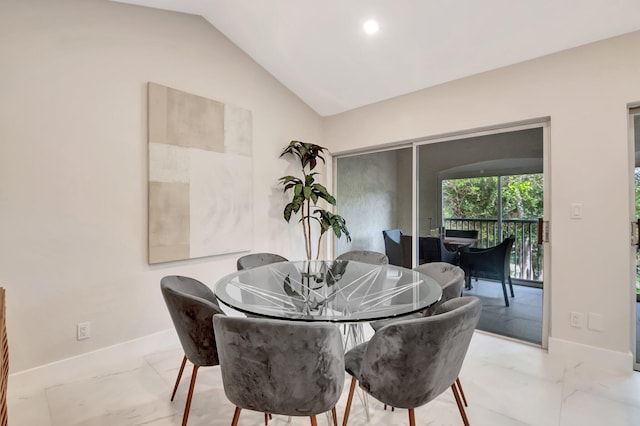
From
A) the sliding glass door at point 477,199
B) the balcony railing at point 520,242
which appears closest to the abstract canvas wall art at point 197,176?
the sliding glass door at point 477,199

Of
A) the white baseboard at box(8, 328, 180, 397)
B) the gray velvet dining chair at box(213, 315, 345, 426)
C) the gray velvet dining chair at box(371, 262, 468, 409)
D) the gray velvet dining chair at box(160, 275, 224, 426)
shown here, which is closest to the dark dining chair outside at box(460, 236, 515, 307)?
the gray velvet dining chair at box(371, 262, 468, 409)

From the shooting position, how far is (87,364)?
2439 millimetres

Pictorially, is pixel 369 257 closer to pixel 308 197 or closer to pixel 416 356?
pixel 308 197

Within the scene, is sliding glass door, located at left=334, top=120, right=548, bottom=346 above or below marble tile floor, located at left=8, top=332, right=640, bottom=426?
above

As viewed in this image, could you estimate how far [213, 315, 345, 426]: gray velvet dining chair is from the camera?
47.0 inches

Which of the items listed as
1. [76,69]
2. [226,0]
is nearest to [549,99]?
[226,0]

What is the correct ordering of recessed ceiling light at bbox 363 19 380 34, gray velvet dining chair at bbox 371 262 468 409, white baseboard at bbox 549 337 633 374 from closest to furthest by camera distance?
gray velvet dining chair at bbox 371 262 468 409
white baseboard at bbox 549 337 633 374
recessed ceiling light at bbox 363 19 380 34

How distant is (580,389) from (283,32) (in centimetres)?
385

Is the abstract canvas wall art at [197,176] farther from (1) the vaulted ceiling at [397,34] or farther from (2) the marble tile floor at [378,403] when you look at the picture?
(2) the marble tile floor at [378,403]

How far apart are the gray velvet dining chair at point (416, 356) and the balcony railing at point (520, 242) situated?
1975mm

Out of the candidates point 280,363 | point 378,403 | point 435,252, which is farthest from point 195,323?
point 435,252

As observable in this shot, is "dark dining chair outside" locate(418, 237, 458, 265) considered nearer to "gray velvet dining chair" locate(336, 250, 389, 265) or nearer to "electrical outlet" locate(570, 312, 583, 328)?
"gray velvet dining chair" locate(336, 250, 389, 265)

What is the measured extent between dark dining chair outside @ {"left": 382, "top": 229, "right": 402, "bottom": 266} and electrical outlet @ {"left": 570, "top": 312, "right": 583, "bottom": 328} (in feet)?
5.64

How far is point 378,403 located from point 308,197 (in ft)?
7.22
